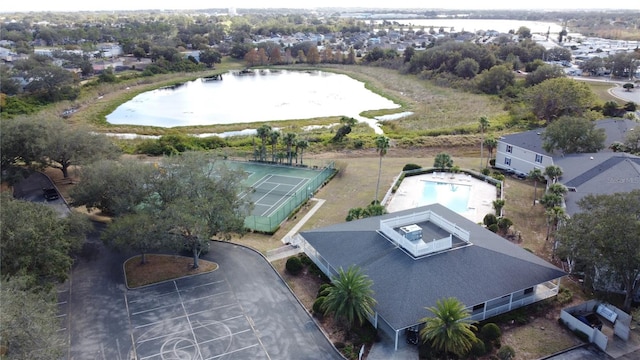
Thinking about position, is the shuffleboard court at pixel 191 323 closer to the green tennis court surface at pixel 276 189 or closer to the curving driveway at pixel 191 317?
the curving driveway at pixel 191 317

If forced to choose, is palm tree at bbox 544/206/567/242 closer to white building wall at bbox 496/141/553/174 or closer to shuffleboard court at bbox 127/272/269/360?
white building wall at bbox 496/141/553/174

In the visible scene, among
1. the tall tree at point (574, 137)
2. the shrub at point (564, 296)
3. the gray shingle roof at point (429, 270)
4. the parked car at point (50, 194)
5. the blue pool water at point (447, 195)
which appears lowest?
the blue pool water at point (447, 195)

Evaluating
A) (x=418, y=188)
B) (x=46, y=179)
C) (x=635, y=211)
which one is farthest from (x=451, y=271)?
(x=46, y=179)

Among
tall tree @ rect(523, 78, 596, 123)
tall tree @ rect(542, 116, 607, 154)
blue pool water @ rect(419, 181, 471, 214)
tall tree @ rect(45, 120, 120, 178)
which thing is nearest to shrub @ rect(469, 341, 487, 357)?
blue pool water @ rect(419, 181, 471, 214)

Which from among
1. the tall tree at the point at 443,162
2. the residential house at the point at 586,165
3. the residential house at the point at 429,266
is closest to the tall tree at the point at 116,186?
the residential house at the point at 429,266

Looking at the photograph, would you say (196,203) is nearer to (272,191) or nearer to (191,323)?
(191,323)

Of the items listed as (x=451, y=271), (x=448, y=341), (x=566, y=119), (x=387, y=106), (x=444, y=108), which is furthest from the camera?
(x=387, y=106)

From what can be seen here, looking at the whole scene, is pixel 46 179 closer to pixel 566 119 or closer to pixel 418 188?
pixel 418 188
